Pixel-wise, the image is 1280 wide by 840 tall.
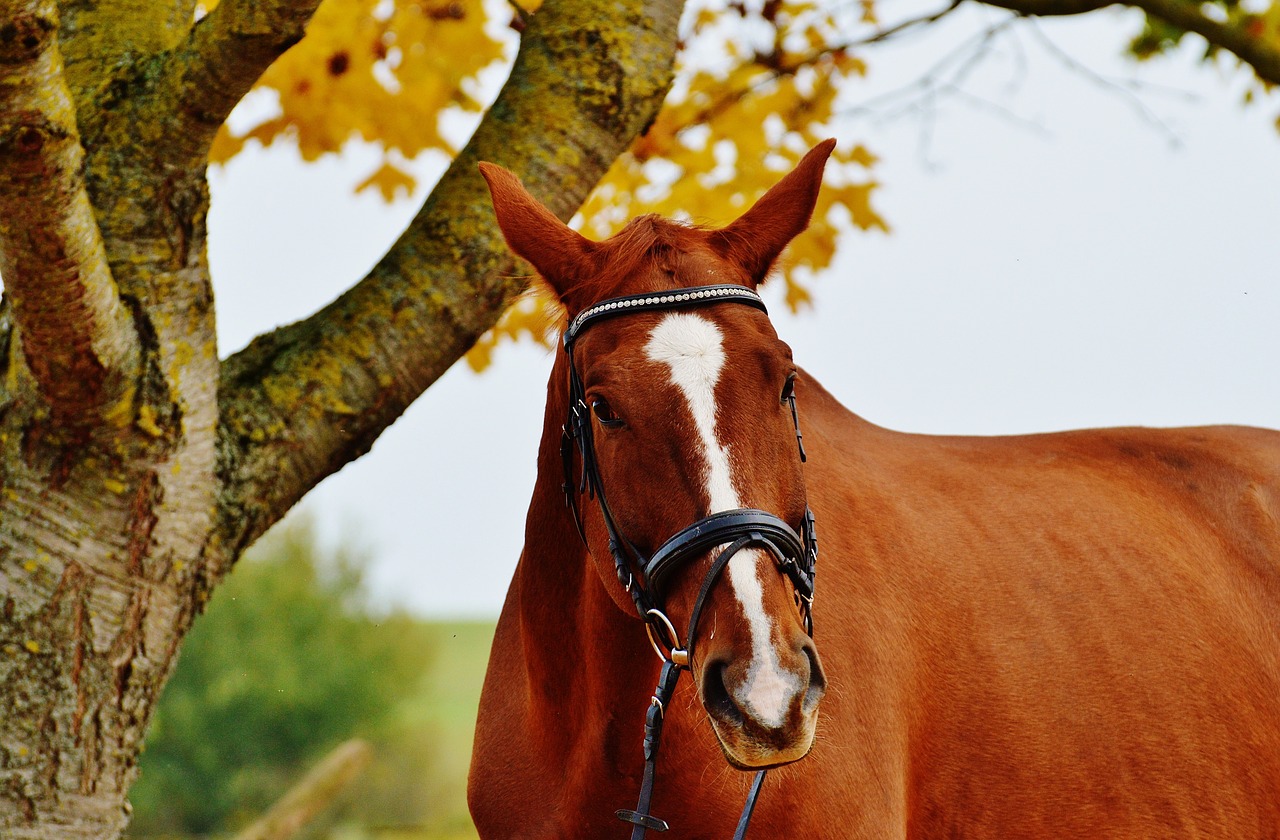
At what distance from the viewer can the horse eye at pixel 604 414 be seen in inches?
88.8

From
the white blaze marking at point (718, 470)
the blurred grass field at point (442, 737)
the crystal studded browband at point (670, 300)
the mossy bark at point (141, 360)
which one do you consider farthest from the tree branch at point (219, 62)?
the blurred grass field at point (442, 737)

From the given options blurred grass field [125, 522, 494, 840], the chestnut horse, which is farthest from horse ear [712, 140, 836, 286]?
blurred grass field [125, 522, 494, 840]

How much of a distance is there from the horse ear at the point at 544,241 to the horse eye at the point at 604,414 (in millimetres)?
408

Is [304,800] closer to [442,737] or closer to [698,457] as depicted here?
[698,457]

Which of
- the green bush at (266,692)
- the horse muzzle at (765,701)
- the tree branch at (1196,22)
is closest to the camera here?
the horse muzzle at (765,701)

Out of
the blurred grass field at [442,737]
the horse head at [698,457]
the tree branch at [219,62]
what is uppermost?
the tree branch at [219,62]

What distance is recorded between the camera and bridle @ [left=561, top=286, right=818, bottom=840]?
206 cm

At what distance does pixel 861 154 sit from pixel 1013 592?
2.35 metres

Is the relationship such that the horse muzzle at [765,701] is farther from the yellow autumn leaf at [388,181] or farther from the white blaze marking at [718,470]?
the yellow autumn leaf at [388,181]

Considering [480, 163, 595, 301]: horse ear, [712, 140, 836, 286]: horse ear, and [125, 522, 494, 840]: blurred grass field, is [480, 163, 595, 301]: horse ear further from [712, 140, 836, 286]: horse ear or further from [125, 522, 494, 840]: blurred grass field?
[125, 522, 494, 840]: blurred grass field

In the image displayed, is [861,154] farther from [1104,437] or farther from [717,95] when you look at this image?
[1104,437]

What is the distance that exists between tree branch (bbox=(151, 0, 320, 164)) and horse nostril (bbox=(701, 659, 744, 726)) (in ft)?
6.99

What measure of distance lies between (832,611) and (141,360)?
1965 millimetres

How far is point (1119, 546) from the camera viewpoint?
366cm
